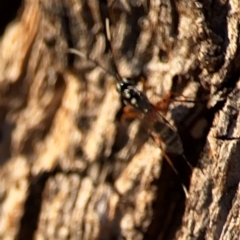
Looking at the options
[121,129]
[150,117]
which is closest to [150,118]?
[150,117]

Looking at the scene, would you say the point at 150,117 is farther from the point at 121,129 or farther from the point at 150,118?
the point at 121,129

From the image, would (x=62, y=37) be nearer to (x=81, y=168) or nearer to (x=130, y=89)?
(x=130, y=89)

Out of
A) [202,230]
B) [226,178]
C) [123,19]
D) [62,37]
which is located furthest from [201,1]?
[202,230]

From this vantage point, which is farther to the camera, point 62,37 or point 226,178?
point 226,178

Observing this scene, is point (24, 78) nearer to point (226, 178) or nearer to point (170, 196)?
point (170, 196)

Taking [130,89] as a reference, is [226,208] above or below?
below

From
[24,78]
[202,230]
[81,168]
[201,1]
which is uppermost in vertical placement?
[201,1]
